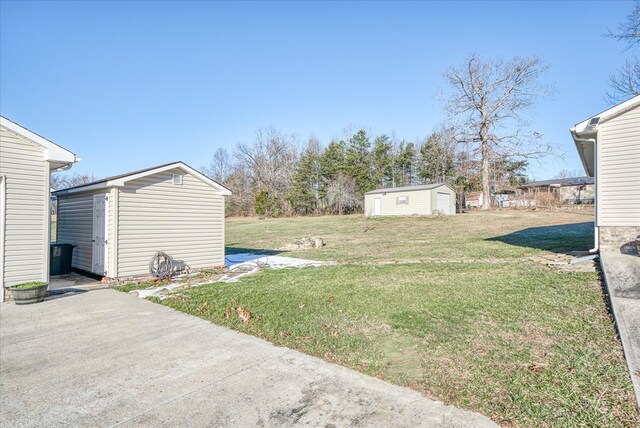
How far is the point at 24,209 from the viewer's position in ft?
23.2

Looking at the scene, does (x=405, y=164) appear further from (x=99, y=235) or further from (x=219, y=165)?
(x=99, y=235)

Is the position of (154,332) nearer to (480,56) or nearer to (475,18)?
(475,18)

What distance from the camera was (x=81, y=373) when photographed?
364 centimetres

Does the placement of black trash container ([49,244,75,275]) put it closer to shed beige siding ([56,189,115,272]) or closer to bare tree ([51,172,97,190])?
shed beige siding ([56,189,115,272])

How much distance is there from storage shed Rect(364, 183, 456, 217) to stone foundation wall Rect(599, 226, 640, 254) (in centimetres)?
2086

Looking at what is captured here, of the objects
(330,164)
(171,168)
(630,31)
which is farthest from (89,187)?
(330,164)

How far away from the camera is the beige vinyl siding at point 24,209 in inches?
270

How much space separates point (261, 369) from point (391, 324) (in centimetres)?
201

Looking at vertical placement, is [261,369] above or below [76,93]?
below

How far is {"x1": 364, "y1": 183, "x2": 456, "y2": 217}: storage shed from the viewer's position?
93.0 feet

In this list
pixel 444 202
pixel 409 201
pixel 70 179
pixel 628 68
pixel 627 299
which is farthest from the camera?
pixel 70 179

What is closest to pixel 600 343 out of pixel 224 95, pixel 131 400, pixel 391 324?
pixel 391 324

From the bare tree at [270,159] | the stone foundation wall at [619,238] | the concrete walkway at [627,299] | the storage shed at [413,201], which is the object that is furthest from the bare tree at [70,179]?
the concrete walkway at [627,299]

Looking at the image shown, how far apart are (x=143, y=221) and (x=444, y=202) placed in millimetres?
25977
